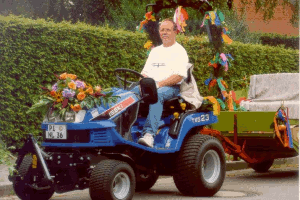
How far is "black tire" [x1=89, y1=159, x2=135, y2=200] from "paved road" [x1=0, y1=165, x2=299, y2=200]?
921mm

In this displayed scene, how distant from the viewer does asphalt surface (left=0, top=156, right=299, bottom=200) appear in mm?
7887

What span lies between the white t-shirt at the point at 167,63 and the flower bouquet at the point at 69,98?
3.14 ft

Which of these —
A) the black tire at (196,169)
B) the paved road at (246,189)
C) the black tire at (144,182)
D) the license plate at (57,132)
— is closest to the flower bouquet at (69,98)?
the license plate at (57,132)

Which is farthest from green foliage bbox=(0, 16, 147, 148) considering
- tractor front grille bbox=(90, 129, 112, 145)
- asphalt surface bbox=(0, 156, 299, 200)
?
tractor front grille bbox=(90, 129, 112, 145)

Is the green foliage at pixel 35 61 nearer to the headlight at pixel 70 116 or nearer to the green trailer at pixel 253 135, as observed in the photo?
the green trailer at pixel 253 135

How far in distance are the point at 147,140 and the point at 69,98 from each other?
100 cm

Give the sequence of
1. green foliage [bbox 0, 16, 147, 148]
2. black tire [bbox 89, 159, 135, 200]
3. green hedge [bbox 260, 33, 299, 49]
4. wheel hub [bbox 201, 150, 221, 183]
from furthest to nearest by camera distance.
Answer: green hedge [bbox 260, 33, 299, 49]
green foliage [bbox 0, 16, 147, 148]
wheel hub [bbox 201, 150, 221, 183]
black tire [bbox 89, 159, 135, 200]

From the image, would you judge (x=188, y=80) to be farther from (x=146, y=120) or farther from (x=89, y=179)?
(x=89, y=179)

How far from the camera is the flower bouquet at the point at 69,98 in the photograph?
6.80 metres

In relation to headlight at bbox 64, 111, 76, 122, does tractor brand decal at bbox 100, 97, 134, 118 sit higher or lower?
higher

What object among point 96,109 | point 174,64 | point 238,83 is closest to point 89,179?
point 96,109

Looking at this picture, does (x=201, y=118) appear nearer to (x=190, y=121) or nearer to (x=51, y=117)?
(x=190, y=121)

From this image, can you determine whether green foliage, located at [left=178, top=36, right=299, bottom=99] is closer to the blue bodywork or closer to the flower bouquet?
the blue bodywork

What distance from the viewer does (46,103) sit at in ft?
22.7
